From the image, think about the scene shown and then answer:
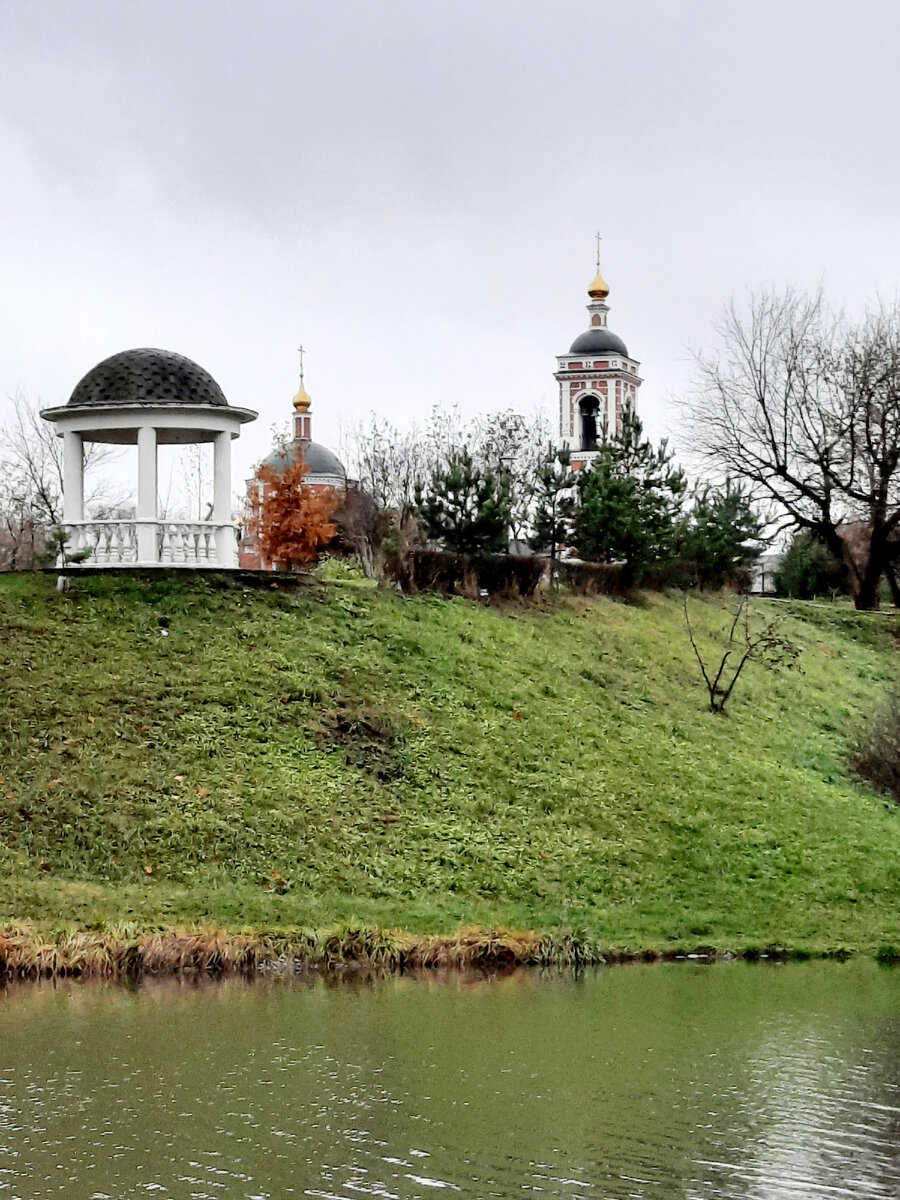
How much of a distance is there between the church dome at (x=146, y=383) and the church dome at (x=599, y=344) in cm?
4932

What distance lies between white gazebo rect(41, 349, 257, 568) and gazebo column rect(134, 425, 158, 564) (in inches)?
0.6

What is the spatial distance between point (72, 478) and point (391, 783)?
7.70m

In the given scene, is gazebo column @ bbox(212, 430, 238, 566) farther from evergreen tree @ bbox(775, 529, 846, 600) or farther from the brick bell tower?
the brick bell tower

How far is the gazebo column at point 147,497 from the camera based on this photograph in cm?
2534

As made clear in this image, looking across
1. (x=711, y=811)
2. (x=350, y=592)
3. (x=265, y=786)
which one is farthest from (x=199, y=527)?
(x=711, y=811)

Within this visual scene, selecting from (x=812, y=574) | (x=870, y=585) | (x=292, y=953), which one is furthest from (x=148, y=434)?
(x=812, y=574)

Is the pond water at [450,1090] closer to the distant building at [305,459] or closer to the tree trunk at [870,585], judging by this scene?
the tree trunk at [870,585]

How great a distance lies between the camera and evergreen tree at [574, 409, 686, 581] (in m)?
33.6

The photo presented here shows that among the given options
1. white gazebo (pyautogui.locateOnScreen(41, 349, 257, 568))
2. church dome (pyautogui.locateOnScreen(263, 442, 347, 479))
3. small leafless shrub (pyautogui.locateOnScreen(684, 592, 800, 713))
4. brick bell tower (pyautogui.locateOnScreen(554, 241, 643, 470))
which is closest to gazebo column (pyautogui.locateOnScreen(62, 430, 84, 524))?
white gazebo (pyautogui.locateOnScreen(41, 349, 257, 568))

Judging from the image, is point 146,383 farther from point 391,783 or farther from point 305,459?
point 305,459

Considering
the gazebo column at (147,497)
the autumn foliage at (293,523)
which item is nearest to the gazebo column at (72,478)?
the gazebo column at (147,497)

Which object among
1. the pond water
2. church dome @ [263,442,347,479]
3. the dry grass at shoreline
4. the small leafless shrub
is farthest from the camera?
church dome @ [263,442,347,479]

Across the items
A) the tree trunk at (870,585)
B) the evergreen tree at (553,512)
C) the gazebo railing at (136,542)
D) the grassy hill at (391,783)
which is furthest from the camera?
the tree trunk at (870,585)

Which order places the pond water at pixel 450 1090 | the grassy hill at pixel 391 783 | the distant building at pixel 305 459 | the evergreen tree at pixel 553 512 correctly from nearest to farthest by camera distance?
the pond water at pixel 450 1090 → the grassy hill at pixel 391 783 → the evergreen tree at pixel 553 512 → the distant building at pixel 305 459
